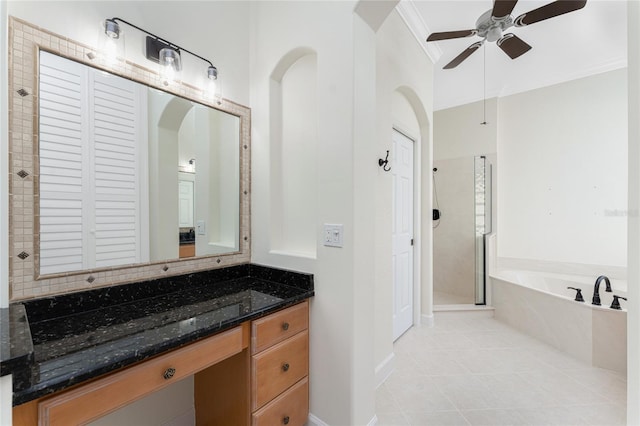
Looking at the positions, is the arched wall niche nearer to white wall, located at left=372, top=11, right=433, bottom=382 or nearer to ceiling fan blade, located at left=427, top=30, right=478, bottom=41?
white wall, located at left=372, top=11, right=433, bottom=382

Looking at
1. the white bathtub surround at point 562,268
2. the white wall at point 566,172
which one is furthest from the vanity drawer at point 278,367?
the white wall at point 566,172

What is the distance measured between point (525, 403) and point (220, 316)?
2074 mm

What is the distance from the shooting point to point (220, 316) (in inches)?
47.2

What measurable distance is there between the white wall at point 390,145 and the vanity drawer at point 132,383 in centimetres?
94

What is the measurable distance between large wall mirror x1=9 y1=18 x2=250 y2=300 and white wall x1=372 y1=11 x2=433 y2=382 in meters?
0.98

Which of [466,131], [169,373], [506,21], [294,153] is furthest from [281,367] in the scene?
[466,131]

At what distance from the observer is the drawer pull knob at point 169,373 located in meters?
1.00

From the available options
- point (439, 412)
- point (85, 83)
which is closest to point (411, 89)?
point (85, 83)

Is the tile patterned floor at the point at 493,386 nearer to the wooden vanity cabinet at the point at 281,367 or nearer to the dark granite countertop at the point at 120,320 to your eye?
the wooden vanity cabinet at the point at 281,367

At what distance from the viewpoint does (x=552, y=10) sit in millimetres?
1801

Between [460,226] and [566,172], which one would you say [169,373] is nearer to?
[460,226]

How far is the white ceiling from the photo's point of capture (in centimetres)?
237

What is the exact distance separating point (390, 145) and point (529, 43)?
6.90 ft

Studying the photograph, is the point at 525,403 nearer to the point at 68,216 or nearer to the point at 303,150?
the point at 303,150
